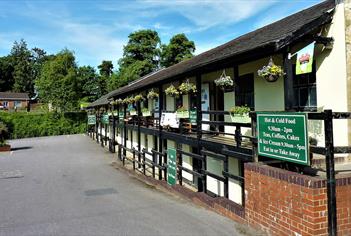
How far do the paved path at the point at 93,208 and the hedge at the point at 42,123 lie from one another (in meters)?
27.1

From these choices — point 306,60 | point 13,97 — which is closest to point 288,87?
point 306,60

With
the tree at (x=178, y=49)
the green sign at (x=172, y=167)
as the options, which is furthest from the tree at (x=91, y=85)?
the green sign at (x=172, y=167)

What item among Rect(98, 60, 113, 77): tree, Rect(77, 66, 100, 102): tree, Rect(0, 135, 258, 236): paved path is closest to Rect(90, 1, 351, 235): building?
Rect(0, 135, 258, 236): paved path

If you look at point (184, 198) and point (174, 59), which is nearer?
point (184, 198)

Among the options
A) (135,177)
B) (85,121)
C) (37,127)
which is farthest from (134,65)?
(135,177)

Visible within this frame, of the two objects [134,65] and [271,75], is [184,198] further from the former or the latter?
[134,65]

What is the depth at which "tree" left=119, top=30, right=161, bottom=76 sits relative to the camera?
172 feet

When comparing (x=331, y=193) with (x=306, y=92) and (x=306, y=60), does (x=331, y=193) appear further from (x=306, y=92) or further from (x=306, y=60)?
(x=306, y=92)

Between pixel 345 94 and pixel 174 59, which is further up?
pixel 174 59

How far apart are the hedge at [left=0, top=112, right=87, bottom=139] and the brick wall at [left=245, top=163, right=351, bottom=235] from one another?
39.3 meters

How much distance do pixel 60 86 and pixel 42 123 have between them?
28.0 feet

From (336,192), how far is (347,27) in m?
3.78

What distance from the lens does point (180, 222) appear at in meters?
6.72

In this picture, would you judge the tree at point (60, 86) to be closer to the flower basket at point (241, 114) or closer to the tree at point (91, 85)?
the tree at point (91, 85)
